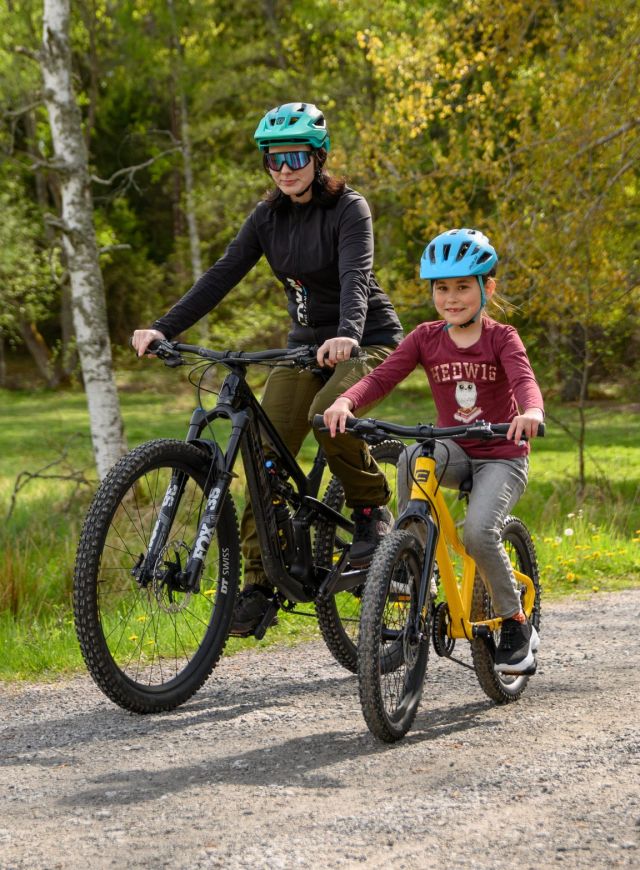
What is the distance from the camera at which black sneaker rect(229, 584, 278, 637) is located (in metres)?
4.98

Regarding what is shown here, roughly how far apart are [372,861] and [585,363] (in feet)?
29.0

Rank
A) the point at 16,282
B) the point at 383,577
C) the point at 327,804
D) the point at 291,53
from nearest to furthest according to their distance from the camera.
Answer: the point at 327,804 → the point at 383,577 → the point at 291,53 → the point at 16,282

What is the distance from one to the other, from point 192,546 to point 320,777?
1.09 m

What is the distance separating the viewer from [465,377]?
4.61 meters

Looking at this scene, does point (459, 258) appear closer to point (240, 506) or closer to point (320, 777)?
point (320, 777)

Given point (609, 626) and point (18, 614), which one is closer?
point (609, 626)

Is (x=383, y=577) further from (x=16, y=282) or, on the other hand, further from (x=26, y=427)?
(x=16, y=282)

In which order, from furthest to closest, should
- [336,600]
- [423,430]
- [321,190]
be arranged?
[336,600] → [321,190] → [423,430]

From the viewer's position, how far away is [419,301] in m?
13.4

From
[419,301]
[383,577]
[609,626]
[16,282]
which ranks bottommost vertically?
[609,626]

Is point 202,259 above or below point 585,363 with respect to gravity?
above

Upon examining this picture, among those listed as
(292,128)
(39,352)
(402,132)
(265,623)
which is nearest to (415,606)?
(265,623)

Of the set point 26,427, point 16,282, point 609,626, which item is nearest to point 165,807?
point 609,626

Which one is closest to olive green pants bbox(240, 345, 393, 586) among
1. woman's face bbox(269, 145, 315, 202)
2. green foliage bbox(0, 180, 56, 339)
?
woman's face bbox(269, 145, 315, 202)
